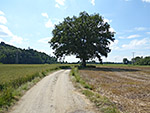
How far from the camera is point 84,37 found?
46.6 metres

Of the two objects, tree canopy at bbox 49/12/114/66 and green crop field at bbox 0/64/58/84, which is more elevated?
tree canopy at bbox 49/12/114/66

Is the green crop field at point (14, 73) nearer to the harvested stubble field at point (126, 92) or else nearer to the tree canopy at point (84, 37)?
the harvested stubble field at point (126, 92)

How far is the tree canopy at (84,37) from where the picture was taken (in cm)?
4447

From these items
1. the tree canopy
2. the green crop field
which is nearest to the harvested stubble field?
the green crop field

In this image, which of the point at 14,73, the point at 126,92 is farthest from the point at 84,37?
the point at 126,92

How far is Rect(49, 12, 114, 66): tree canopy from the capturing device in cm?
4447

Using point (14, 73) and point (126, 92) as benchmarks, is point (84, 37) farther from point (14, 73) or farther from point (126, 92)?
point (126, 92)

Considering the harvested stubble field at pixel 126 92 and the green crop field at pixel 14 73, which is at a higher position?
the green crop field at pixel 14 73

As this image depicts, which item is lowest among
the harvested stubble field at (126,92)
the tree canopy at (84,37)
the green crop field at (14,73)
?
the harvested stubble field at (126,92)

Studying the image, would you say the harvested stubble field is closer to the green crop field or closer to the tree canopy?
the green crop field

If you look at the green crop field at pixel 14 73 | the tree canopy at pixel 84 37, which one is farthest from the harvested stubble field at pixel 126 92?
the tree canopy at pixel 84 37

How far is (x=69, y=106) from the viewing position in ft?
24.3

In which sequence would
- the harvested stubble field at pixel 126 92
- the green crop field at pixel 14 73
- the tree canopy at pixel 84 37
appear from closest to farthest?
the harvested stubble field at pixel 126 92 < the green crop field at pixel 14 73 < the tree canopy at pixel 84 37

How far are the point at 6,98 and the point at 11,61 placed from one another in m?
106
